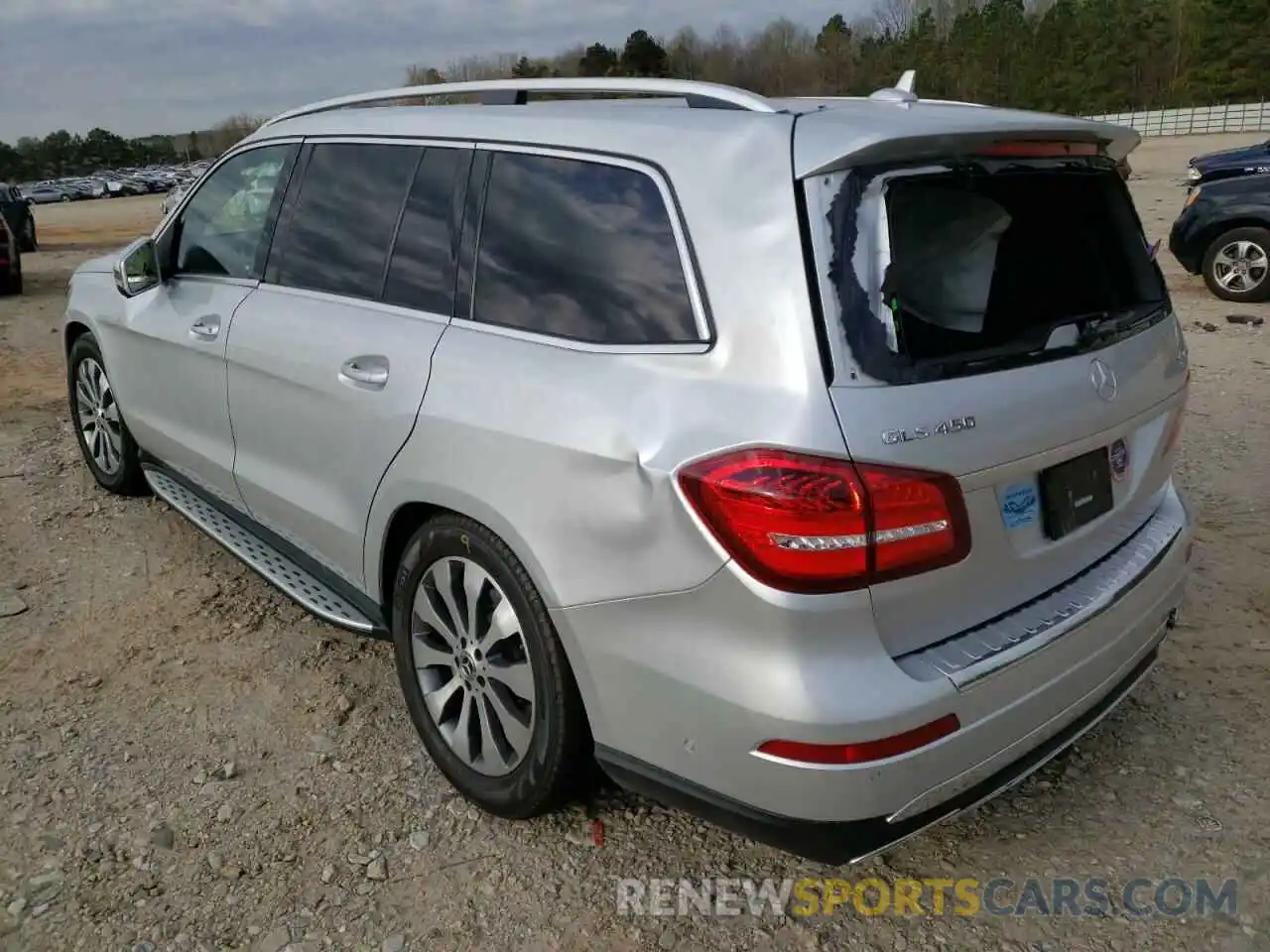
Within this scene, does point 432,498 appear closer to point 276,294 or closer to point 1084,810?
point 276,294

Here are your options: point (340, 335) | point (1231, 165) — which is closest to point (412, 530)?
point (340, 335)

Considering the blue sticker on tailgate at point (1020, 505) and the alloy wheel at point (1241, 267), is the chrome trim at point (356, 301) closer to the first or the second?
the blue sticker on tailgate at point (1020, 505)

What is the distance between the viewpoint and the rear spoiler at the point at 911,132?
2.14 meters

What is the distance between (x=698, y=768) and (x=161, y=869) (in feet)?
4.88

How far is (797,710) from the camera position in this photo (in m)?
2.04

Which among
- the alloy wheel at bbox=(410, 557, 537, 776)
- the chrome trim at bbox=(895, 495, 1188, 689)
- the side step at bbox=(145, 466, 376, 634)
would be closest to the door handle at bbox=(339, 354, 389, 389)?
the alloy wheel at bbox=(410, 557, 537, 776)

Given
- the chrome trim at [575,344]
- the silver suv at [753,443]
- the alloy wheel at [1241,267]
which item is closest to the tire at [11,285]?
the silver suv at [753,443]

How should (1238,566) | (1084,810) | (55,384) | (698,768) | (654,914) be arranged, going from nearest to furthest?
(698,768) → (654,914) → (1084,810) → (1238,566) → (55,384)

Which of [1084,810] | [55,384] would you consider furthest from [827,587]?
[55,384]

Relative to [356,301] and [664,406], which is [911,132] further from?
[356,301]

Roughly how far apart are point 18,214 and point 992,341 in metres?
20.7

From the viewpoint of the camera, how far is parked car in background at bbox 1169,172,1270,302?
9.80 meters

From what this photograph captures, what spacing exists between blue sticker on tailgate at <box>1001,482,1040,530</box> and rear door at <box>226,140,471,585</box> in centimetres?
146

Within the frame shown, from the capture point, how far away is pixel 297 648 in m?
3.87
